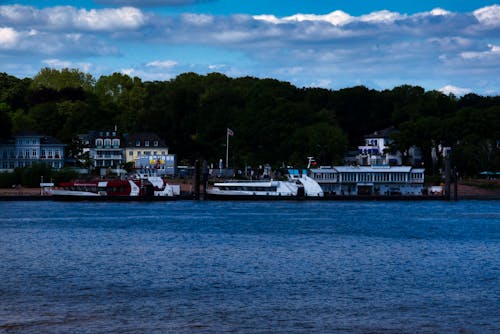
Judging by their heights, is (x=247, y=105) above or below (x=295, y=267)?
above

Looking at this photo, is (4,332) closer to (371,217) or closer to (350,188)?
(371,217)

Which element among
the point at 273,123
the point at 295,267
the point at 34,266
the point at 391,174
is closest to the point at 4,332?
the point at 34,266

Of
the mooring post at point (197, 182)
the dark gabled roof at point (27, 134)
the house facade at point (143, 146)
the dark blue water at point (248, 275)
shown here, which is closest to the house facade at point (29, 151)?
the dark gabled roof at point (27, 134)

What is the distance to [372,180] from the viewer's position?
147000 millimetres

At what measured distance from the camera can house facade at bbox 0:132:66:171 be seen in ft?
578

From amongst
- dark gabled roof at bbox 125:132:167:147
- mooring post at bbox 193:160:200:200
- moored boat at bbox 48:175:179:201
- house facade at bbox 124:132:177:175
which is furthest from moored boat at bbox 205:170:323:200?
dark gabled roof at bbox 125:132:167:147

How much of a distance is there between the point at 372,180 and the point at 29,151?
6475 cm

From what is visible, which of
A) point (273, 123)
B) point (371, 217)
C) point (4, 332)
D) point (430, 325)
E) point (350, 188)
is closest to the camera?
point (4, 332)

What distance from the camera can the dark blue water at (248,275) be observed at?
40.3 m

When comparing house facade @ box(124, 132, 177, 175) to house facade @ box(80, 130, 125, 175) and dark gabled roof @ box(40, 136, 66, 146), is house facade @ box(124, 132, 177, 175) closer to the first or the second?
house facade @ box(80, 130, 125, 175)

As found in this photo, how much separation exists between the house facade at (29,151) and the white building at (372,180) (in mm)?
54139

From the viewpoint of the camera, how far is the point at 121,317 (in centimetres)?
4075

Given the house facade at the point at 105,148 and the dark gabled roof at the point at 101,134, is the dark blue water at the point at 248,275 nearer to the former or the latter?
the house facade at the point at 105,148

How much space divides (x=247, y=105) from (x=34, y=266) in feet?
465
